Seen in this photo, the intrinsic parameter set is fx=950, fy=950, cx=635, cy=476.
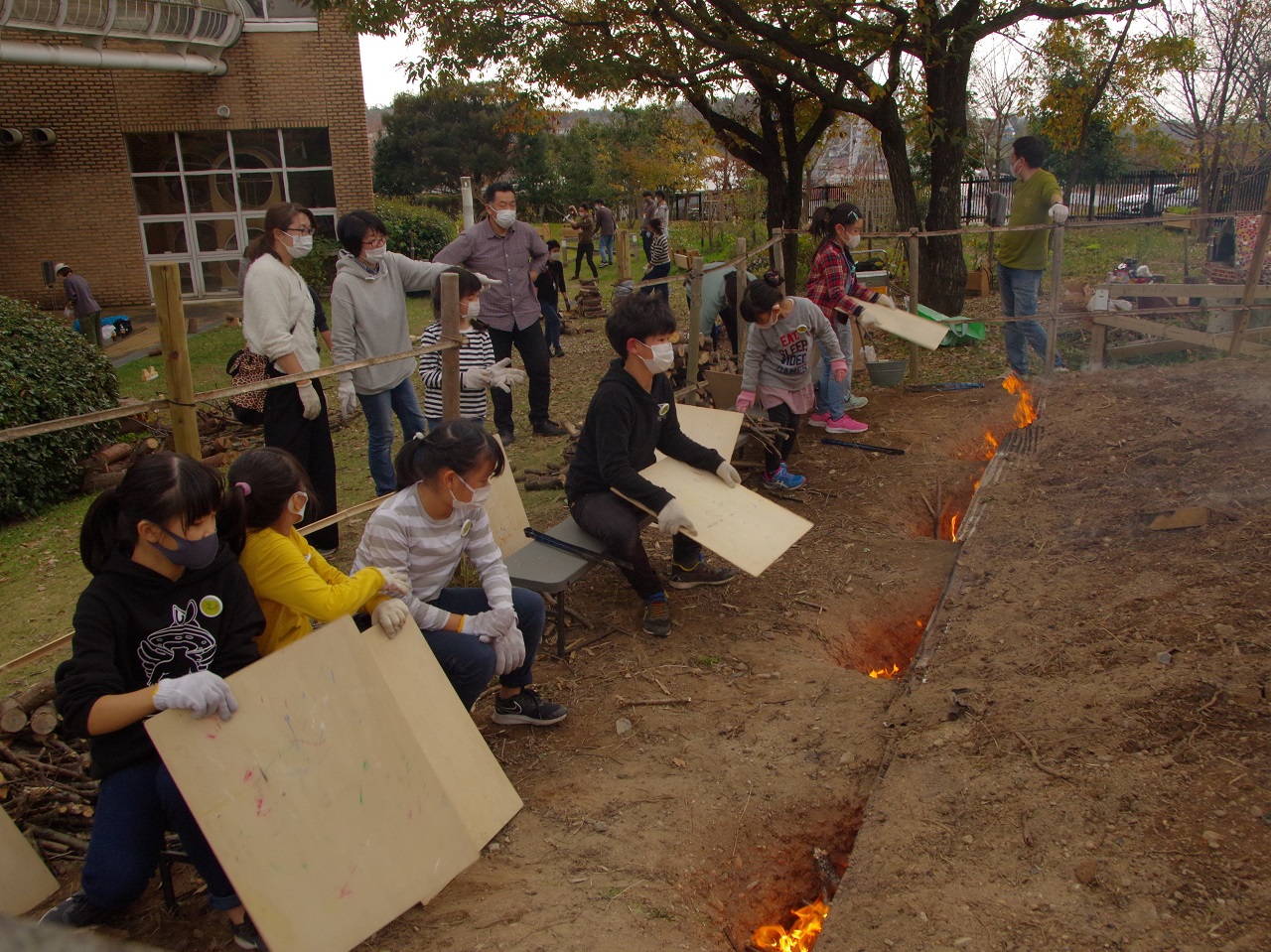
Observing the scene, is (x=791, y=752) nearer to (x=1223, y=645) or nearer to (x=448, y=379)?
(x=1223, y=645)

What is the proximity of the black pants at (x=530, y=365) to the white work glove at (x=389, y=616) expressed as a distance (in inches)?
160

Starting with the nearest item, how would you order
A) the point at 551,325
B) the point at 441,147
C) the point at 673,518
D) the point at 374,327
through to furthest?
the point at 673,518
the point at 374,327
the point at 551,325
the point at 441,147

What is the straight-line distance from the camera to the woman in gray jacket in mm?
5109

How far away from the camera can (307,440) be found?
16.1 ft

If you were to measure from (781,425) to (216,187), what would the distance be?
1550cm

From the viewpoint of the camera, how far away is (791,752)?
3.50 metres

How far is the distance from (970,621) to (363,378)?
333 centimetres

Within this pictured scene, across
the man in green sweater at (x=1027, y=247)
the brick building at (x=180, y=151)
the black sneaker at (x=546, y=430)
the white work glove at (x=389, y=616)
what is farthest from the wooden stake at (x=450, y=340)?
the brick building at (x=180, y=151)

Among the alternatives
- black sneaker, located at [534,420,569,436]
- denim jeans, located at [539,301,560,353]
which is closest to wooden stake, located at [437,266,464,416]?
black sneaker, located at [534,420,569,436]

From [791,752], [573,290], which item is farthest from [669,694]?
[573,290]

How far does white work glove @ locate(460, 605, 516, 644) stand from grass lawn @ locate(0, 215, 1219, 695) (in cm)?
227

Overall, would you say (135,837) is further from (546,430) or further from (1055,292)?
(1055,292)

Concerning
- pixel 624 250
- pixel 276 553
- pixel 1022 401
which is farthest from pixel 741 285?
pixel 276 553

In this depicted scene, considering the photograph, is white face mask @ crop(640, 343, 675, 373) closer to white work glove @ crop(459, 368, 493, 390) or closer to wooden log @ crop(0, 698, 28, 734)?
white work glove @ crop(459, 368, 493, 390)
